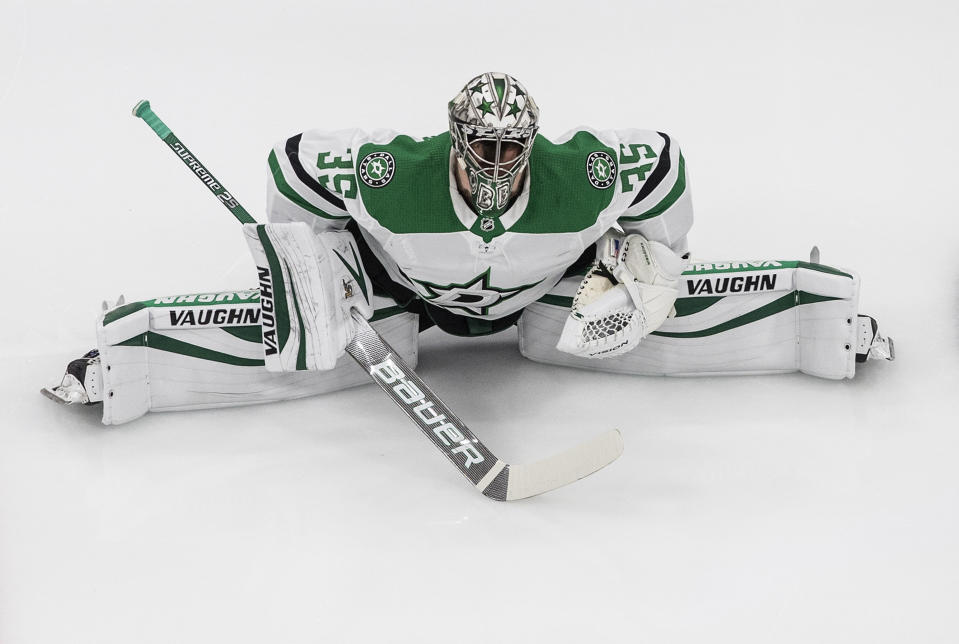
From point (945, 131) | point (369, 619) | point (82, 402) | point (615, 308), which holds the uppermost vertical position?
point (945, 131)

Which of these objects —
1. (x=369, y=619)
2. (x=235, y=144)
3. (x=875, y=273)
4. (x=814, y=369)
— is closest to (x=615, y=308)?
(x=814, y=369)

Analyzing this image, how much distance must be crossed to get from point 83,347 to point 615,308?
159 centimetres

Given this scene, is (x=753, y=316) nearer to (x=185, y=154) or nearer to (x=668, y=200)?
(x=668, y=200)

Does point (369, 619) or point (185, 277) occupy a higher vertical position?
point (185, 277)

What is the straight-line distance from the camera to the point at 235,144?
4.88 metres

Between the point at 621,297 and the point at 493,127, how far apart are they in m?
0.61

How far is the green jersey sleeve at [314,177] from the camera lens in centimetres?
318

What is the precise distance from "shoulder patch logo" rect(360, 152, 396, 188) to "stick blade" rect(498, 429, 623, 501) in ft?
2.51

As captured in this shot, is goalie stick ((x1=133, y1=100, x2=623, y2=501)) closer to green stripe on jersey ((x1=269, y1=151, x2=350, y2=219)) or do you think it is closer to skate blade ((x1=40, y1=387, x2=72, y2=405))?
green stripe on jersey ((x1=269, y1=151, x2=350, y2=219))

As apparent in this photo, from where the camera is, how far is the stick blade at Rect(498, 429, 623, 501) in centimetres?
Result: 306

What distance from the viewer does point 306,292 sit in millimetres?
3227

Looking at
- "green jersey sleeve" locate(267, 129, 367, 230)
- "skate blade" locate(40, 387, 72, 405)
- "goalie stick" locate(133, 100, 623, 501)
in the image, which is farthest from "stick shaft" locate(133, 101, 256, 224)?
"skate blade" locate(40, 387, 72, 405)

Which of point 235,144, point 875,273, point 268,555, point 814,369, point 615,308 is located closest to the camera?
point 268,555

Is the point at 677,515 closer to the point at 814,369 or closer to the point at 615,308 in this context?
the point at 615,308
